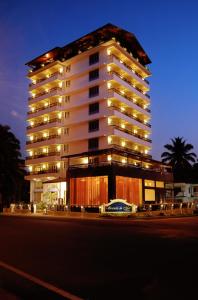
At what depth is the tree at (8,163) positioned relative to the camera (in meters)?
51.1

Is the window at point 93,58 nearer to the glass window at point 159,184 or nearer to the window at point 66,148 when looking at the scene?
the window at point 66,148

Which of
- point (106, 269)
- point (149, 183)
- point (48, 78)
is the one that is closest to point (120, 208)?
point (149, 183)

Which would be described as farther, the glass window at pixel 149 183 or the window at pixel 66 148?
the window at pixel 66 148

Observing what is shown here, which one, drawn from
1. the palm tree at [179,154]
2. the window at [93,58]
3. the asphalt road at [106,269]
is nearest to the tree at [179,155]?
the palm tree at [179,154]

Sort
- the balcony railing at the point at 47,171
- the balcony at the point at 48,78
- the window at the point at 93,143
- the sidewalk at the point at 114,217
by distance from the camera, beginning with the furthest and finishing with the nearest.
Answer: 1. the balcony at the point at 48,78
2. the balcony railing at the point at 47,171
3. the window at the point at 93,143
4. the sidewalk at the point at 114,217

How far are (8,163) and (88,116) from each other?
14.2m

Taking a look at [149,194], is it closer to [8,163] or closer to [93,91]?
[93,91]

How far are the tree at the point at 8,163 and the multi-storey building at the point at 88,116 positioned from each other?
3.58 m

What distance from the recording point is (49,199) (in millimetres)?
43594

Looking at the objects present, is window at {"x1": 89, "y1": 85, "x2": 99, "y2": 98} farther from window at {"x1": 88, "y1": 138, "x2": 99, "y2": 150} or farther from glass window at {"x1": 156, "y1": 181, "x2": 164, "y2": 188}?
glass window at {"x1": 156, "y1": 181, "x2": 164, "y2": 188}

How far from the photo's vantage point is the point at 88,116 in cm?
5038

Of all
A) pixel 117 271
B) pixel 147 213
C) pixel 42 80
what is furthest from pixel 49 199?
pixel 117 271

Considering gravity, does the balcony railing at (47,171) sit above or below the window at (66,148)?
below

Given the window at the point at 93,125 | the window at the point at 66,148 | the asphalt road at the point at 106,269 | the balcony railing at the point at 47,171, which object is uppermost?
the window at the point at 93,125
